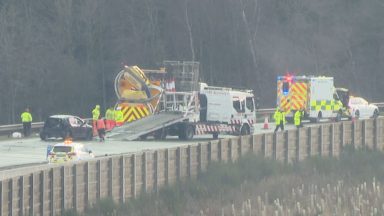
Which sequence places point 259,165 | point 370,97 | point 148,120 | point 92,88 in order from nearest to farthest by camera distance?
1. point 259,165
2. point 148,120
3. point 92,88
4. point 370,97

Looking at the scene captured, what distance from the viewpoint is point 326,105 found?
2426 inches

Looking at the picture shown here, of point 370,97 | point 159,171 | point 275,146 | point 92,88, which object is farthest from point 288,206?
point 370,97

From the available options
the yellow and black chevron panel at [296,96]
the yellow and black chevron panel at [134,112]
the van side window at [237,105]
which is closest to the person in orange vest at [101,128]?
the yellow and black chevron panel at [134,112]

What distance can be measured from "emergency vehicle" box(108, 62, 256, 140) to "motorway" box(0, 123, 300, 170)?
18.2 inches

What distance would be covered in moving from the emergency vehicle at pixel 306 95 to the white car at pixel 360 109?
3587mm

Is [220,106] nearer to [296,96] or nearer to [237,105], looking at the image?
[237,105]

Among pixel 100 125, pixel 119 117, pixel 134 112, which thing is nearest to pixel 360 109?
pixel 134 112

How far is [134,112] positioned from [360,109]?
18078 mm

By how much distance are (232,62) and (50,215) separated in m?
53.5

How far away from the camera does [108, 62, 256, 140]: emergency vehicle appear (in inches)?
1999

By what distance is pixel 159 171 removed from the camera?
33250mm

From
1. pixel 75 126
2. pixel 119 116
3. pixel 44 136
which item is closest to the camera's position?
pixel 119 116

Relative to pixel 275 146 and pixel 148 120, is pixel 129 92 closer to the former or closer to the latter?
pixel 148 120

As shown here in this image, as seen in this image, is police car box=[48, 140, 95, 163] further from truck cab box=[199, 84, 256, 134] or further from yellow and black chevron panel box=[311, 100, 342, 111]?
yellow and black chevron panel box=[311, 100, 342, 111]
